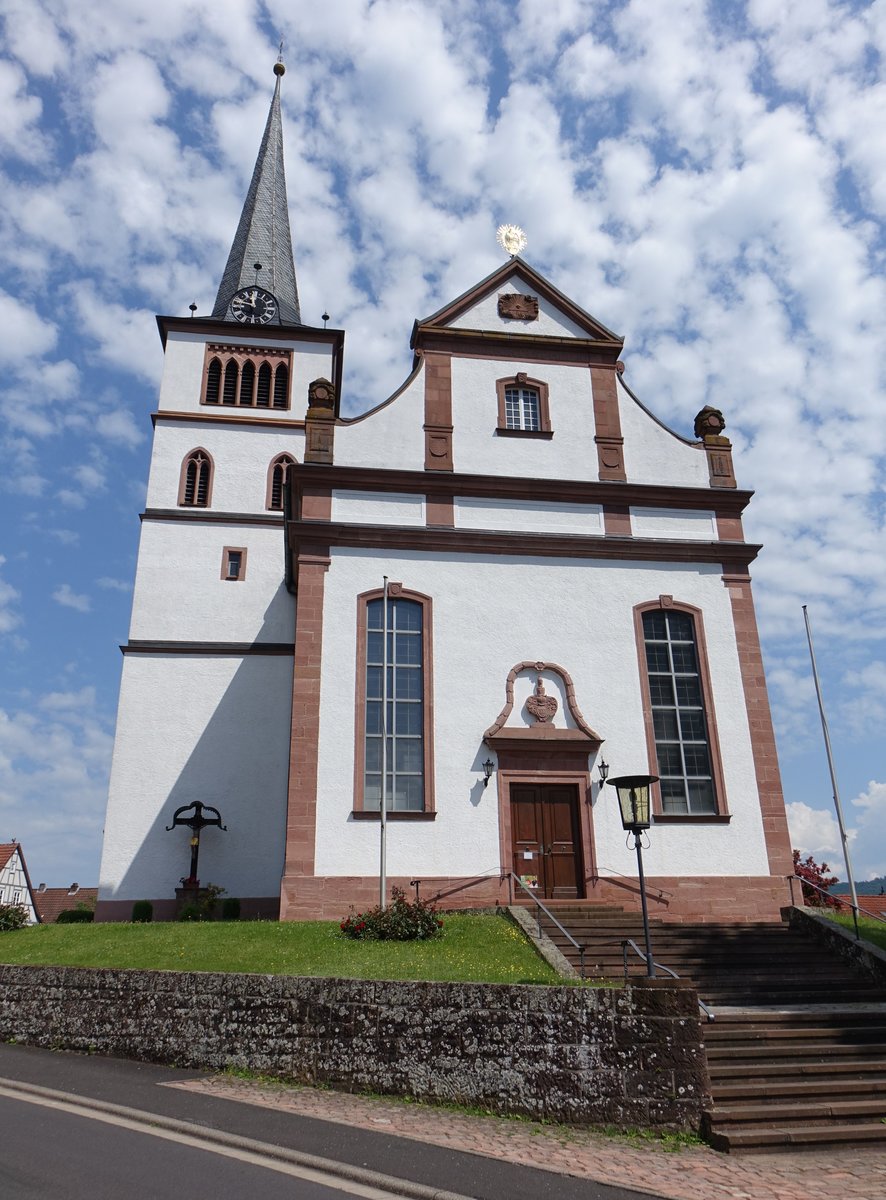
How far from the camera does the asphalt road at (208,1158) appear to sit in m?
6.84

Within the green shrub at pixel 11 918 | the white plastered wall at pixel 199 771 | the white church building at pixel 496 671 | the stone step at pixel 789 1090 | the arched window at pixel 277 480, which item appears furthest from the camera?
the arched window at pixel 277 480

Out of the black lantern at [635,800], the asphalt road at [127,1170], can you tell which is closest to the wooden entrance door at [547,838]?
the black lantern at [635,800]

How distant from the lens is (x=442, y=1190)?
23.0 ft

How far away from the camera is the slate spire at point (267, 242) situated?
3775 centimetres

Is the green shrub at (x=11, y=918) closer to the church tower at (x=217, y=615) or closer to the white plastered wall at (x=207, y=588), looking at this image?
the church tower at (x=217, y=615)

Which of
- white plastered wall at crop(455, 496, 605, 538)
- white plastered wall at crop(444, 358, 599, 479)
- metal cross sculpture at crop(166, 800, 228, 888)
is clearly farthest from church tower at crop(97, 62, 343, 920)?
white plastered wall at crop(455, 496, 605, 538)

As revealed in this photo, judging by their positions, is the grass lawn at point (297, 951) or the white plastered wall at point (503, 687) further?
the white plastered wall at point (503, 687)

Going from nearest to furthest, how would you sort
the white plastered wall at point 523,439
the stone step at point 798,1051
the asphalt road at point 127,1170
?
1. the asphalt road at point 127,1170
2. the stone step at point 798,1051
3. the white plastered wall at point 523,439

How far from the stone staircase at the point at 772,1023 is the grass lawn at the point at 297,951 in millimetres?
1506

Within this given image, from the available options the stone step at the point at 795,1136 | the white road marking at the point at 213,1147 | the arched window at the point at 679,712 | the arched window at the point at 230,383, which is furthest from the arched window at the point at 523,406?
the white road marking at the point at 213,1147

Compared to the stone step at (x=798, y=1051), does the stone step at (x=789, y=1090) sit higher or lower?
lower

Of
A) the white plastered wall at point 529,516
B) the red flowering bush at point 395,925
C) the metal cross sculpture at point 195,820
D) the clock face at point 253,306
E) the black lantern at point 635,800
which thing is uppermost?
the clock face at point 253,306

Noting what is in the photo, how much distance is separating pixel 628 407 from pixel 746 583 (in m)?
5.20

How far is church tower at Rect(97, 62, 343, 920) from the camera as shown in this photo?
24.9m
